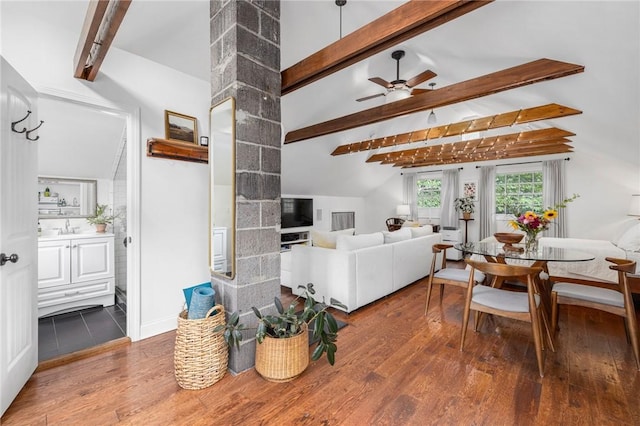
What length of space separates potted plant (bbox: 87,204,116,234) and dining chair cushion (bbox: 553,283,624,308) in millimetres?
4966

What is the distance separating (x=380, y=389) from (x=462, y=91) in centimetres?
293

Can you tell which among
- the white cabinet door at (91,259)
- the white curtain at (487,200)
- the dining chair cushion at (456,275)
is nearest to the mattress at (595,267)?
the dining chair cushion at (456,275)

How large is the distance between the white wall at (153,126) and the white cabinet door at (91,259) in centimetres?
125

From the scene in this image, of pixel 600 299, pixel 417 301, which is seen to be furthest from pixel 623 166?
pixel 417 301

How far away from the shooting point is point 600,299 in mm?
2219

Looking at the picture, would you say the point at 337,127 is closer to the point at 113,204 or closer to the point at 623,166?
the point at 113,204

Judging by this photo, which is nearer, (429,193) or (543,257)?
(543,257)

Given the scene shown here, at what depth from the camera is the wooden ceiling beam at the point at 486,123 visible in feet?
10.4

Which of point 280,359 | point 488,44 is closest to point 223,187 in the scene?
point 280,359

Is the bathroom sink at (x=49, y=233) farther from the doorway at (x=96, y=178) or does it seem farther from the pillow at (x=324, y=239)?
the pillow at (x=324, y=239)

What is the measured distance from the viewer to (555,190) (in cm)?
576

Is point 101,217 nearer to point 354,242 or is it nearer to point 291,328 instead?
point 291,328

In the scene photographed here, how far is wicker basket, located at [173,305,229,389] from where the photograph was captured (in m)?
1.76

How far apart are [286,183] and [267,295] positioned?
412 cm
